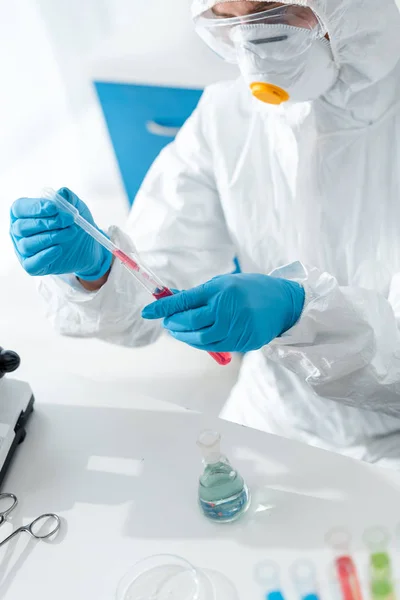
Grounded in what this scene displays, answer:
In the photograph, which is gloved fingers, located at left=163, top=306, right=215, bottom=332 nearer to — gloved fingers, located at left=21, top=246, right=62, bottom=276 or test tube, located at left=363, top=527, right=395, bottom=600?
gloved fingers, located at left=21, top=246, right=62, bottom=276

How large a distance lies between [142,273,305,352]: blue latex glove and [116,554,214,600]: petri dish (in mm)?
311

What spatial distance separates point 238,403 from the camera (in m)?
1.35

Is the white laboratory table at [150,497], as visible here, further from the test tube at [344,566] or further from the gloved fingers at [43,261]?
the gloved fingers at [43,261]

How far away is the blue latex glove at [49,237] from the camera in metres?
1.07

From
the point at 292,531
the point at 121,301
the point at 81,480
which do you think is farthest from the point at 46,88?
the point at 292,531

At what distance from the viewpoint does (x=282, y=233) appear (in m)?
1.30

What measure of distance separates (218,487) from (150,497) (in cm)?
11

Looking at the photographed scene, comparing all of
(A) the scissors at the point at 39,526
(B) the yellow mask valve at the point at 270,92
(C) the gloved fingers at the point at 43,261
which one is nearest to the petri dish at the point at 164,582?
(A) the scissors at the point at 39,526

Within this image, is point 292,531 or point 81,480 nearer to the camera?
point 292,531

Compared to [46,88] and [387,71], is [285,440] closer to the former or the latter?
[387,71]

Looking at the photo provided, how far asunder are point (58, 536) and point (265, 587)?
0.94ft

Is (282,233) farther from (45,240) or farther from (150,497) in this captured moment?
(150,497)

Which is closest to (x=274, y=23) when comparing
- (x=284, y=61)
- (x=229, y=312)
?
(x=284, y=61)

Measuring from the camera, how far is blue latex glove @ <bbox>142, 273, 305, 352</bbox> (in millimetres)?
949
